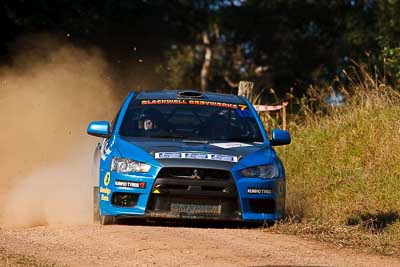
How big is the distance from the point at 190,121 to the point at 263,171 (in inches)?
54.8

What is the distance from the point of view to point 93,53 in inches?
1042

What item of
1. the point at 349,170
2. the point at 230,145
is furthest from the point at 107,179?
the point at 349,170

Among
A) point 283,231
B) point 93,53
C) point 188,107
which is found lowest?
point 283,231

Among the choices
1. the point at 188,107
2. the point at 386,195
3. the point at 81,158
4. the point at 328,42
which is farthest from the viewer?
the point at 328,42

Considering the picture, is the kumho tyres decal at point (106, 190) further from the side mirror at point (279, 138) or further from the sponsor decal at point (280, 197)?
the side mirror at point (279, 138)

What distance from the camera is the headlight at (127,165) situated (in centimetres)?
1183

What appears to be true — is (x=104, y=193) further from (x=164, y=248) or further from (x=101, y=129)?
(x=164, y=248)

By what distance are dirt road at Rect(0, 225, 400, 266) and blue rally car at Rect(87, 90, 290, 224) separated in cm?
23

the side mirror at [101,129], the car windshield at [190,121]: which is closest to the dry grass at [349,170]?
the car windshield at [190,121]

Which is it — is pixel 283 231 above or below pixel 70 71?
below

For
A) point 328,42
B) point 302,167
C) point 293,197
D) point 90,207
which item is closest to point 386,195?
point 293,197

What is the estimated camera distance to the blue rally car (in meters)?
11.8

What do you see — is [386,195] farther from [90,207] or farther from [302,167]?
[90,207]

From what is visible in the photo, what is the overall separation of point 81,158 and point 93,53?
30.4 feet
